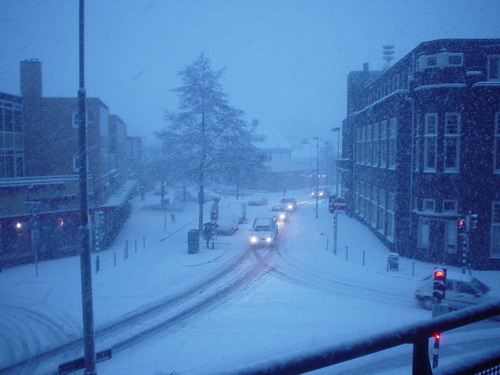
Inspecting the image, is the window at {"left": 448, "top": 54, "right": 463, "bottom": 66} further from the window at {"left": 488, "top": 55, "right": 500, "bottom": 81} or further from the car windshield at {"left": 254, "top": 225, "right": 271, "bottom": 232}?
the car windshield at {"left": 254, "top": 225, "right": 271, "bottom": 232}

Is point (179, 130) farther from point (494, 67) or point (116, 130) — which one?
point (494, 67)

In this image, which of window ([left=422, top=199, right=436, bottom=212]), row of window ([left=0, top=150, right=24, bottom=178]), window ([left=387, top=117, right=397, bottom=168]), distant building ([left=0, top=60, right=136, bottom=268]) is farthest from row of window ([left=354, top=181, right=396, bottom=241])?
row of window ([left=0, top=150, right=24, bottom=178])

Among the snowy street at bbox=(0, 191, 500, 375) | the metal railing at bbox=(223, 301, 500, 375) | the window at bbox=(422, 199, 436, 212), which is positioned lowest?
the snowy street at bbox=(0, 191, 500, 375)

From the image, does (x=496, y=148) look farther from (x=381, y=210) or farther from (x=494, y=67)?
(x=381, y=210)

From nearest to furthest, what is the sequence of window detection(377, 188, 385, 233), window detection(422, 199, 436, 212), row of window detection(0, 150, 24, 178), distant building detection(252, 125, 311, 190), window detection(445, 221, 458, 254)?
window detection(445, 221, 458, 254)
window detection(422, 199, 436, 212)
row of window detection(0, 150, 24, 178)
window detection(377, 188, 385, 233)
distant building detection(252, 125, 311, 190)

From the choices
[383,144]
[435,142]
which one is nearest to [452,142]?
[435,142]

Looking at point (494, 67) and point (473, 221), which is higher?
point (494, 67)

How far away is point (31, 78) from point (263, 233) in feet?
56.0

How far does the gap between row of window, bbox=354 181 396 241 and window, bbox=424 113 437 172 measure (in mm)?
3047

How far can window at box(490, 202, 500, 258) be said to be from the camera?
20.5 meters

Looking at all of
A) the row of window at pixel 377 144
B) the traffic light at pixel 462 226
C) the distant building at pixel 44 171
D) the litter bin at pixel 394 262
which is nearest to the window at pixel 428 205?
the traffic light at pixel 462 226

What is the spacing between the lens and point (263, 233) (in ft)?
84.8

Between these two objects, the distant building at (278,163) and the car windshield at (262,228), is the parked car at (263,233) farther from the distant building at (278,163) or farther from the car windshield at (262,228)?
the distant building at (278,163)

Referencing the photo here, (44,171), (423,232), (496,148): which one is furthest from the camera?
(44,171)
